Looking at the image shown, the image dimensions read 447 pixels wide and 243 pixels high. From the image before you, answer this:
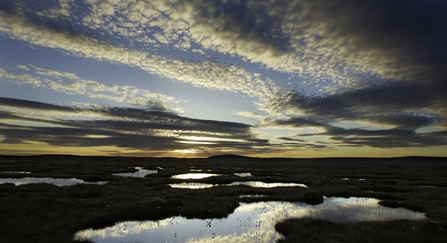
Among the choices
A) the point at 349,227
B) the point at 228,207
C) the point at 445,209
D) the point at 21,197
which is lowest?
the point at 21,197

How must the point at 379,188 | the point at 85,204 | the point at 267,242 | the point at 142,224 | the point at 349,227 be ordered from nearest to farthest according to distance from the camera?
the point at 267,242
the point at 349,227
the point at 142,224
the point at 85,204
the point at 379,188

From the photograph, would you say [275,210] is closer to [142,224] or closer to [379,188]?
[142,224]

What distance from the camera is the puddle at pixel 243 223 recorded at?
1645cm

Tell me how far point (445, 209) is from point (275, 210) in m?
16.1

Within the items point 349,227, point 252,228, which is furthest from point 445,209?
point 252,228

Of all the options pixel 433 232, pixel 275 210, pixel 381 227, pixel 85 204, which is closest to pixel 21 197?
pixel 85 204

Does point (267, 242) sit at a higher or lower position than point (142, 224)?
higher

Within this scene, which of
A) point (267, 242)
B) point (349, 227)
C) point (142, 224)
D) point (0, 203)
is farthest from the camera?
point (0, 203)

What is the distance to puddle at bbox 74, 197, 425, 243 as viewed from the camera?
16.5 meters

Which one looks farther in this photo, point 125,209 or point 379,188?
point 379,188

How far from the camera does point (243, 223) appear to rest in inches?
781

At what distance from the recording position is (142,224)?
1939 cm

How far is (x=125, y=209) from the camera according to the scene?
72.0ft

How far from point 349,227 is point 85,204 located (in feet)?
75.4
